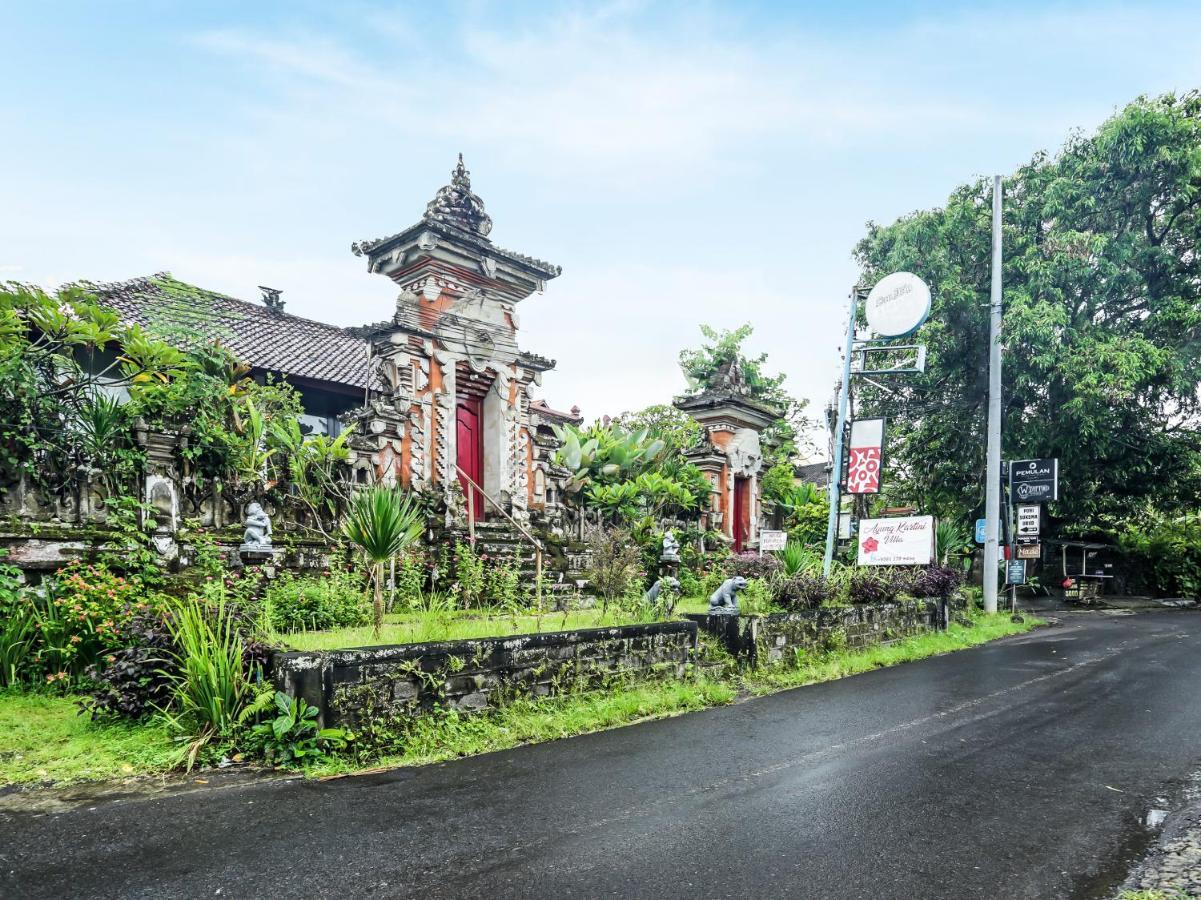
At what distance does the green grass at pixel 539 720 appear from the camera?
19.0 ft

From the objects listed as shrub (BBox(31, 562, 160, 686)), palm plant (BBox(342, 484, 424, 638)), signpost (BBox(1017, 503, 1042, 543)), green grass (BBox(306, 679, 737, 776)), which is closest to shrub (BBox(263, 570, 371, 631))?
shrub (BBox(31, 562, 160, 686))

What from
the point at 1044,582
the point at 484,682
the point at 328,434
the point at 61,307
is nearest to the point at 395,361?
the point at 61,307

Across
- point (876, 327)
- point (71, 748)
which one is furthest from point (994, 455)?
point (71, 748)

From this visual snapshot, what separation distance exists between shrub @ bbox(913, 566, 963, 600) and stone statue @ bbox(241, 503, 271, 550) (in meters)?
10.9

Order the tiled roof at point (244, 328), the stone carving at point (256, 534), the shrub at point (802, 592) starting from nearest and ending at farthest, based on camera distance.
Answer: the stone carving at point (256, 534)
the shrub at point (802, 592)
the tiled roof at point (244, 328)

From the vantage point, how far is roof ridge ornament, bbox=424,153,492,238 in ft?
40.4

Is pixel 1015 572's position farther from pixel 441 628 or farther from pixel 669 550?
pixel 441 628

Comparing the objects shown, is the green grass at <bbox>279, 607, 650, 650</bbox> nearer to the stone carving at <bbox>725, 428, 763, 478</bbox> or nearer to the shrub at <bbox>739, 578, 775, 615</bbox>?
the shrub at <bbox>739, 578, 775, 615</bbox>

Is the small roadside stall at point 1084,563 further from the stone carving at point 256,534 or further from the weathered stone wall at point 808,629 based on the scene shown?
the stone carving at point 256,534

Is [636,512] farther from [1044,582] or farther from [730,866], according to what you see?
[1044,582]

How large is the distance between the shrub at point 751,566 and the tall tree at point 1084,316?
976cm

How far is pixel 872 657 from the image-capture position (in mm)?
11039

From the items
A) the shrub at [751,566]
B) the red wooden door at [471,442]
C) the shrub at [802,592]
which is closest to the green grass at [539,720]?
the shrub at [802,592]

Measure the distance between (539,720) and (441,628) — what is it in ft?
4.04
